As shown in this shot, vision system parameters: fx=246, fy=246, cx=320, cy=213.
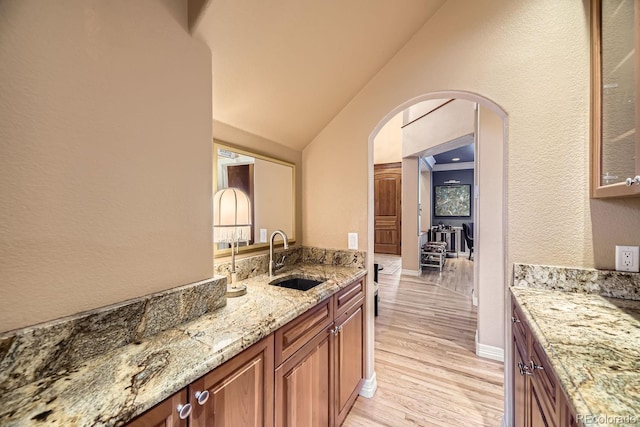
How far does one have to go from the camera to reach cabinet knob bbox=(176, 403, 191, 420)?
68 centimetres

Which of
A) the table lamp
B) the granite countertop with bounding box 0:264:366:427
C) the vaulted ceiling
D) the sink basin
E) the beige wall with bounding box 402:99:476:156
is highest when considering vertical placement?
the beige wall with bounding box 402:99:476:156

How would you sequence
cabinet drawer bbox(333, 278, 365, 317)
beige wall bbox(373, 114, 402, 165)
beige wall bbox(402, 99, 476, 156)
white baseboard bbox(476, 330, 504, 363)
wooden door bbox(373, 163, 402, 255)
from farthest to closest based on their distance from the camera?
1. wooden door bbox(373, 163, 402, 255)
2. beige wall bbox(373, 114, 402, 165)
3. beige wall bbox(402, 99, 476, 156)
4. white baseboard bbox(476, 330, 504, 363)
5. cabinet drawer bbox(333, 278, 365, 317)

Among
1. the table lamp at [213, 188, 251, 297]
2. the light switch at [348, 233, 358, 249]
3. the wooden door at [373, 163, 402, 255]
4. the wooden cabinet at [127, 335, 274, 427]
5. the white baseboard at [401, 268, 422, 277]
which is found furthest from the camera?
the wooden door at [373, 163, 402, 255]

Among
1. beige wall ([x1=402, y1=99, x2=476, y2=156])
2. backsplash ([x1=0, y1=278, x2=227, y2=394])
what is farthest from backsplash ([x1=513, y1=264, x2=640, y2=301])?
beige wall ([x1=402, y1=99, x2=476, y2=156])

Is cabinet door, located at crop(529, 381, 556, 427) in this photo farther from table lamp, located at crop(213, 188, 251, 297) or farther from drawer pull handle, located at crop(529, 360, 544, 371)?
table lamp, located at crop(213, 188, 251, 297)

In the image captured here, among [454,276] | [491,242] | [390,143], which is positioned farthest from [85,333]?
[390,143]

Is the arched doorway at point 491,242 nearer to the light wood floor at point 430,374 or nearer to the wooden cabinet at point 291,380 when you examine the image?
the light wood floor at point 430,374

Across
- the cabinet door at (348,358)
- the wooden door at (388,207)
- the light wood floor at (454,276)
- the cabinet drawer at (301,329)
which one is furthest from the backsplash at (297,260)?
the wooden door at (388,207)

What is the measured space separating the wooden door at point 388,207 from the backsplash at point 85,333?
665cm

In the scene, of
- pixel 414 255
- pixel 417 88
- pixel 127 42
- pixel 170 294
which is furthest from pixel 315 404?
pixel 414 255

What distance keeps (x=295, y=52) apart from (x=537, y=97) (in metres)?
1.38

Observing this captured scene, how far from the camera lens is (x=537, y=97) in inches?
53.6

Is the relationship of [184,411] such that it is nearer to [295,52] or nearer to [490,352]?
[295,52]

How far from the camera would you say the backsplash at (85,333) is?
0.64 metres
